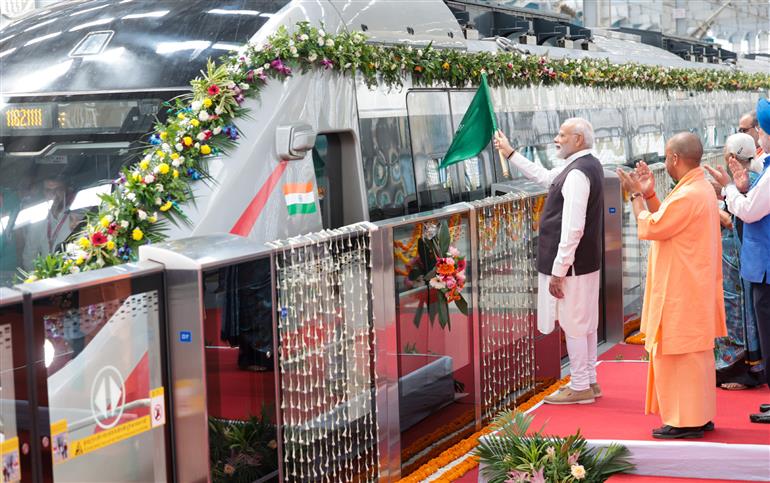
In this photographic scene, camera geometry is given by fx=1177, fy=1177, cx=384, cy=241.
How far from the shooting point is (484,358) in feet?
25.7

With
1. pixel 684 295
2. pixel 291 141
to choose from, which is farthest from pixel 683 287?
pixel 291 141

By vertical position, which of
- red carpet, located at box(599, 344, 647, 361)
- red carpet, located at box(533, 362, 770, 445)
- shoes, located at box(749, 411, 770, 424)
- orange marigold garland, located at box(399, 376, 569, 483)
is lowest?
orange marigold garland, located at box(399, 376, 569, 483)

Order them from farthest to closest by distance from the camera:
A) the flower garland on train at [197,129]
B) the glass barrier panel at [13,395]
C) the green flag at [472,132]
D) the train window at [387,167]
Answer: 1. the green flag at [472,132]
2. the train window at [387,167]
3. the flower garland on train at [197,129]
4. the glass barrier panel at [13,395]

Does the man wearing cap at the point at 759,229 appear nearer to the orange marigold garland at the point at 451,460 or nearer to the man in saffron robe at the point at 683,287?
the man in saffron robe at the point at 683,287

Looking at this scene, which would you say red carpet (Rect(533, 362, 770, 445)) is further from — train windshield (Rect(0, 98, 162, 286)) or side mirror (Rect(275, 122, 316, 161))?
train windshield (Rect(0, 98, 162, 286))

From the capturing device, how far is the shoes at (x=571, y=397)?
805cm

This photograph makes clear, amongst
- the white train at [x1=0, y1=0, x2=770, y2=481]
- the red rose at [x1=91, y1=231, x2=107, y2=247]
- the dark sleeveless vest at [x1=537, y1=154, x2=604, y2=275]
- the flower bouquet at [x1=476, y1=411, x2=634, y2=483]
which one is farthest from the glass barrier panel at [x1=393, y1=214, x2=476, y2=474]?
the red rose at [x1=91, y1=231, x2=107, y2=247]

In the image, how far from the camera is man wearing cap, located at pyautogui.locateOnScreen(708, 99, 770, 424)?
7.15 meters

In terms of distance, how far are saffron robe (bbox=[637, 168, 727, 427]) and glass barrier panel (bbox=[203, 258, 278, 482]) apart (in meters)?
2.39

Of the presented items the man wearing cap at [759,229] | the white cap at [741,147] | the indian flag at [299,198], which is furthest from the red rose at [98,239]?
the white cap at [741,147]

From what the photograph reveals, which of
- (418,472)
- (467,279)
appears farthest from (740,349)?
(418,472)

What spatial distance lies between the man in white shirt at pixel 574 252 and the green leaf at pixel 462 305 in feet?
2.18

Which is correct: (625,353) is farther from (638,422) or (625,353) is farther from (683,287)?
(683,287)

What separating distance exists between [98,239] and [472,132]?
3695 millimetres
